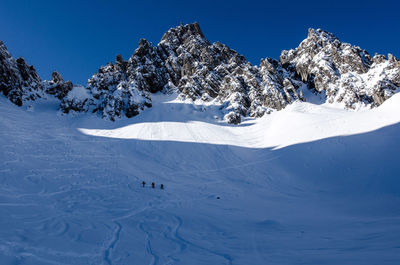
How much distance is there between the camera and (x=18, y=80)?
4628cm

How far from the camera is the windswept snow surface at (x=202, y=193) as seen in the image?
5777 mm

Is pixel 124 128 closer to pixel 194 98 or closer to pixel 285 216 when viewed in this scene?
pixel 194 98

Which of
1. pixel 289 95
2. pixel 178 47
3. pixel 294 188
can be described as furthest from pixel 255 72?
pixel 294 188

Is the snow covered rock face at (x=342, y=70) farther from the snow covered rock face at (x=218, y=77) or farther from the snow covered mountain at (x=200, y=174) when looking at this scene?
the snow covered rock face at (x=218, y=77)

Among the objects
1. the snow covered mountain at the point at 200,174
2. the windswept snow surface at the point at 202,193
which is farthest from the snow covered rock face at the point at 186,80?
the windswept snow surface at the point at 202,193

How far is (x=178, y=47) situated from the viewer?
87.2 metres

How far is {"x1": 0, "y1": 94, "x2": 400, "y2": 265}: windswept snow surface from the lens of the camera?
19.0 feet

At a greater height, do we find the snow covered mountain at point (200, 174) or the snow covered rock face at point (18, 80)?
the snow covered rock face at point (18, 80)

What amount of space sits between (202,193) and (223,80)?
56327mm

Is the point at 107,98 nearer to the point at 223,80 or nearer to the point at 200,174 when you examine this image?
the point at 223,80

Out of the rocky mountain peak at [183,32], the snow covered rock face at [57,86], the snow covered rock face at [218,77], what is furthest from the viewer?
the rocky mountain peak at [183,32]

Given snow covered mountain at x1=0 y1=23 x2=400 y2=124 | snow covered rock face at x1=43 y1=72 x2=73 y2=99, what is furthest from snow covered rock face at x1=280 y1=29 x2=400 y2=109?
snow covered rock face at x1=43 y1=72 x2=73 y2=99

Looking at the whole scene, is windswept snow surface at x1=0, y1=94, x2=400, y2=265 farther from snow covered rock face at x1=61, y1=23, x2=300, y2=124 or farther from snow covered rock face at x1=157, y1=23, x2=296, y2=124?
snow covered rock face at x1=157, y1=23, x2=296, y2=124

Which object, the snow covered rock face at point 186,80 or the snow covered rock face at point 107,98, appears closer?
the snow covered rock face at point 107,98
